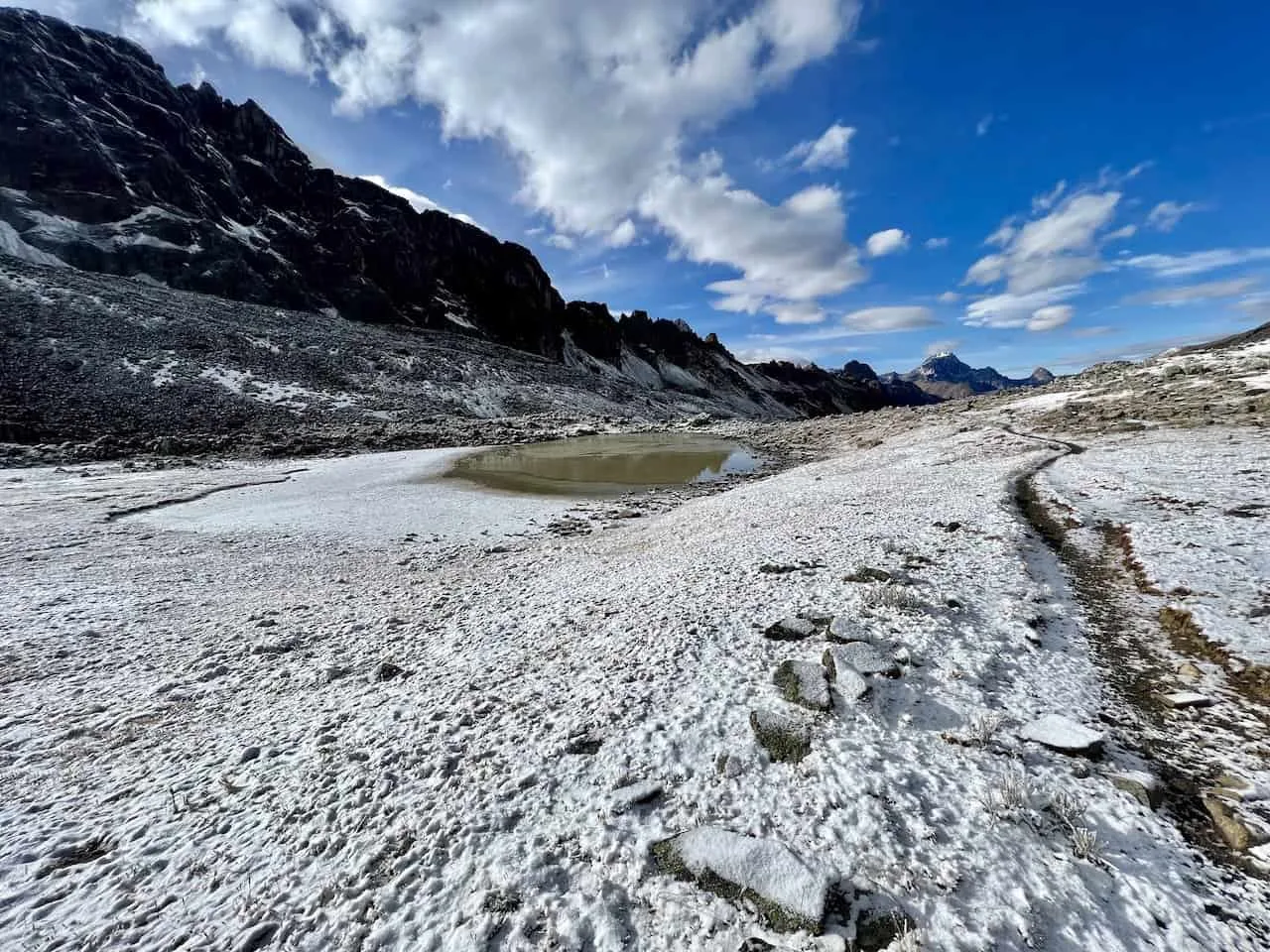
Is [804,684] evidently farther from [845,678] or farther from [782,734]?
[782,734]

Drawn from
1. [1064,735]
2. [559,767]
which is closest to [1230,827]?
[1064,735]

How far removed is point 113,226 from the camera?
7500cm

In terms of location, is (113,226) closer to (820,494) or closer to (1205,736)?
(820,494)

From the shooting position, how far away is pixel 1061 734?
192 inches

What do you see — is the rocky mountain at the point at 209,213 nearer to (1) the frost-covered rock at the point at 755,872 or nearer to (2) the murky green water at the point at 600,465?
(2) the murky green water at the point at 600,465

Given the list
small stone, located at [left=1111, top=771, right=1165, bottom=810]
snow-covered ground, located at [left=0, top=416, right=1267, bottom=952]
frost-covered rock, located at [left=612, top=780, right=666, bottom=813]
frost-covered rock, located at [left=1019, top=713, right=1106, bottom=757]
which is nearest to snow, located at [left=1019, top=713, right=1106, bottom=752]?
frost-covered rock, located at [left=1019, top=713, right=1106, bottom=757]

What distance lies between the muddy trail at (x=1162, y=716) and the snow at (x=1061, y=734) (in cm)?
39

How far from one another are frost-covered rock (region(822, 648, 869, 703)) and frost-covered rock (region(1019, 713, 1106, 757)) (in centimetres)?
146

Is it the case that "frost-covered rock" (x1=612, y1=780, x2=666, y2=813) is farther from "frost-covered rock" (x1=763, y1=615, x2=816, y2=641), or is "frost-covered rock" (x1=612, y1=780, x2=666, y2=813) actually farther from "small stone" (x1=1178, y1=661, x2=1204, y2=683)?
"small stone" (x1=1178, y1=661, x2=1204, y2=683)

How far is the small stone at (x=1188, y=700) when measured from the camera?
17.8ft

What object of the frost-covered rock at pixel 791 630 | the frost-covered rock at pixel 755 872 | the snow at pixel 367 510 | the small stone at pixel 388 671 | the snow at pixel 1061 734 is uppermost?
the snow at pixel 1061 734

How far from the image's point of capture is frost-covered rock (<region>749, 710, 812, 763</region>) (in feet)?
16.3

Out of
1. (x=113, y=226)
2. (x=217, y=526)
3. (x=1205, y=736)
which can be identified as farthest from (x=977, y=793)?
(x=113, y=226)

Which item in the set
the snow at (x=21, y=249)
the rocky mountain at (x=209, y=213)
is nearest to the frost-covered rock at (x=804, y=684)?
the rocky mountain at (x=209, y=213)
